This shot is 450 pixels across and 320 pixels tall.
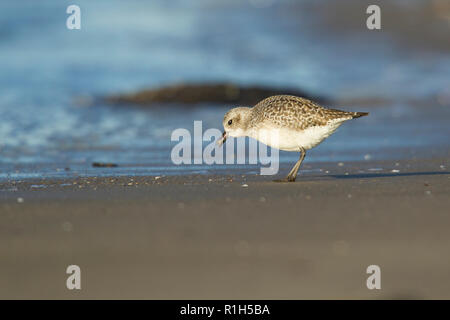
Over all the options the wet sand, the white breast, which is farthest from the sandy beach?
the white breast

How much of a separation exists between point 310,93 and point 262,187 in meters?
8.94

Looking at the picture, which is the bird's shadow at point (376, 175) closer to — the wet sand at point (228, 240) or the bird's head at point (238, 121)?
the wet sand at point (228, 240)

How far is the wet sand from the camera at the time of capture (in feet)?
13.5

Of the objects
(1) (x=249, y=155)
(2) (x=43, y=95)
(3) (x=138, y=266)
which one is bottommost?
(3) (x=138, y=266)

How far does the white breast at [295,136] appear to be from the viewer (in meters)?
7.09

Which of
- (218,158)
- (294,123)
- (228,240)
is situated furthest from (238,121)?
(228,240)

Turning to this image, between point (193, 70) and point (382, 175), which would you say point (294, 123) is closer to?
point (382, 175)

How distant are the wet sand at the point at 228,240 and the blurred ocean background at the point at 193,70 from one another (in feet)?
6.60

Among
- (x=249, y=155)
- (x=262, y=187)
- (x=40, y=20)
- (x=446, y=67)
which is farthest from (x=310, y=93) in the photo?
(x=40, y=20)

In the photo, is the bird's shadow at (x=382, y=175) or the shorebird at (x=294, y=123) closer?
the shorebird at (x=294, y=123)

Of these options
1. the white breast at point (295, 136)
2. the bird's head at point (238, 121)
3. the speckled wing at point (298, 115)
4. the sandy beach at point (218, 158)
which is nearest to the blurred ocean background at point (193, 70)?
the sandy beach at point (218, 158)
